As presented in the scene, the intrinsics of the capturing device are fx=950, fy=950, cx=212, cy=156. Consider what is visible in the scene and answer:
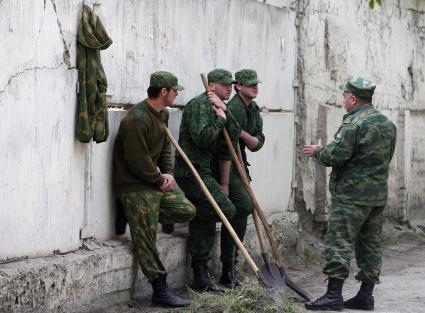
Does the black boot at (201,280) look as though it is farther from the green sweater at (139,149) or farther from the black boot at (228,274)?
the green sweater at (139,149)

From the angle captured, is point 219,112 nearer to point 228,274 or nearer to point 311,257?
point 228,274

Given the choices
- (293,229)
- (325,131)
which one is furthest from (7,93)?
(325,131)

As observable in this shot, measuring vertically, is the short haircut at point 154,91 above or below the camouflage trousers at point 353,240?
above

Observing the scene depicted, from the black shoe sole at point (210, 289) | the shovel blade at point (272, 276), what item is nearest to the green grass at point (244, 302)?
the shovel blade at point (272, 276)

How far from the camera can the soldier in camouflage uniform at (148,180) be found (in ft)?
23.6

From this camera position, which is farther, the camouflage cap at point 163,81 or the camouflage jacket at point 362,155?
the camouflage jacket at point 362,155

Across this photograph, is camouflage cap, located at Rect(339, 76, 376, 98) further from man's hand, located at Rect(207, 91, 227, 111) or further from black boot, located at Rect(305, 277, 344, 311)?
black boot, located at Rect(305, 277, 344, 311)

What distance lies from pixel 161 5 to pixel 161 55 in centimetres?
42

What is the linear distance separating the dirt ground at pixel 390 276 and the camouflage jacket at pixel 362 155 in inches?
38.6

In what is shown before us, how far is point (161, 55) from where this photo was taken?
802cm

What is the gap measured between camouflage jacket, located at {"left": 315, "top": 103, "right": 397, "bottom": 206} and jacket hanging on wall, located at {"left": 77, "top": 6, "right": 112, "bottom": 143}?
1.90 metres

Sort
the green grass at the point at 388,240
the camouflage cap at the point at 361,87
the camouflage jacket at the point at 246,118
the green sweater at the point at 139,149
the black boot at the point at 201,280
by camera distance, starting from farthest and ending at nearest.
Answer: the green grass at the point at 388,240
the camouflage jacket at the point at 246,118
the black boot at the point at 201,280
the camouflage cap at the point at 361,87
the green sweater at the point at 139,149

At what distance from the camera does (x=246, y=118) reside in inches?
331

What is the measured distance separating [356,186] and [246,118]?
50.8 inches
